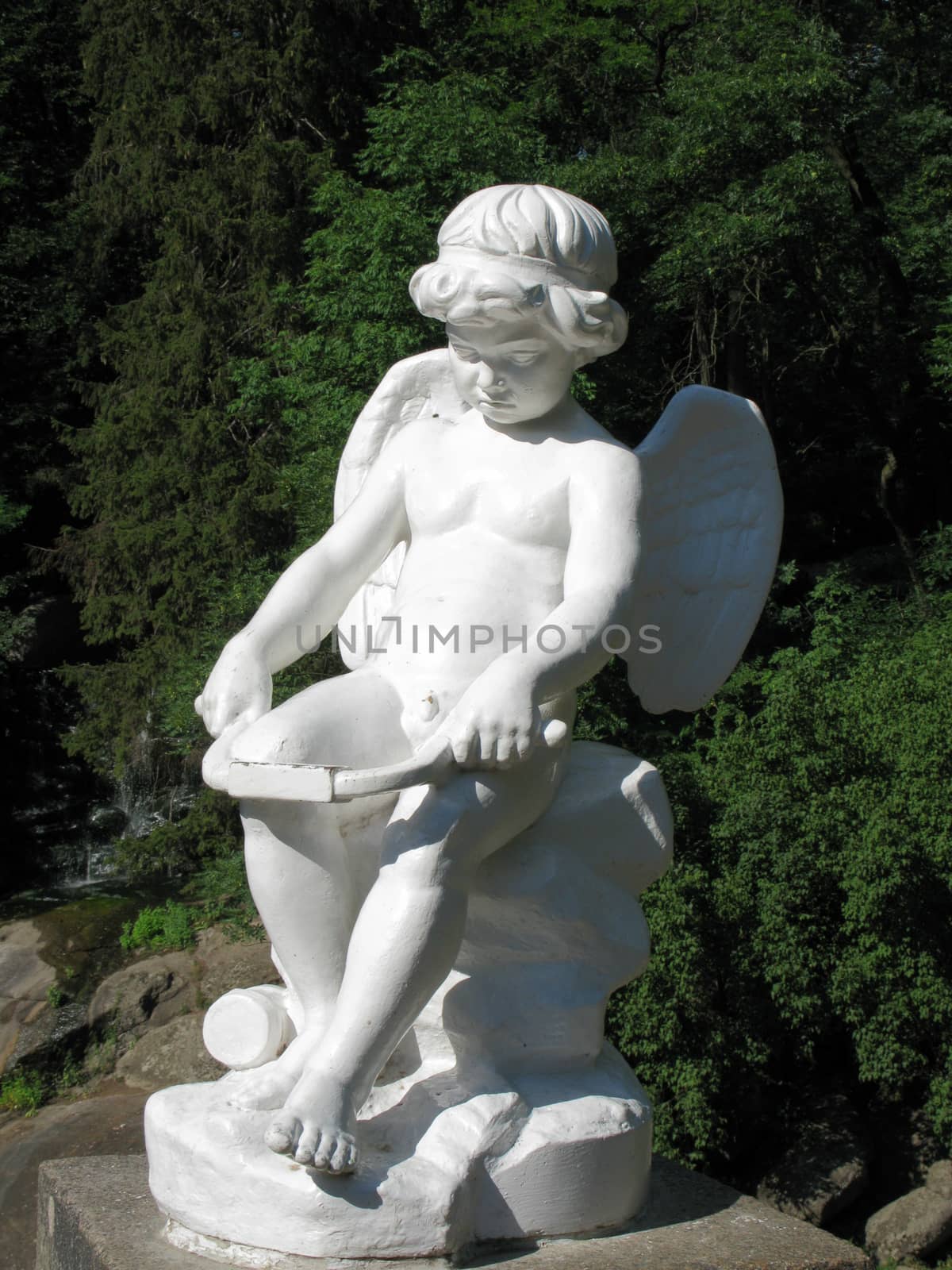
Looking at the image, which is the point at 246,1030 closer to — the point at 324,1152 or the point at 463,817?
the point at 324,1152

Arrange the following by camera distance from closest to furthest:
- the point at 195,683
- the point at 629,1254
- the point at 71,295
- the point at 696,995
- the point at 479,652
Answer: the point at 629,1254
the point at 479,652
the point at 696,995
the point at 195,683
the point at 71,295

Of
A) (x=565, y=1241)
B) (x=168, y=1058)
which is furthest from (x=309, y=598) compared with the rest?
(x=168, y=1058)

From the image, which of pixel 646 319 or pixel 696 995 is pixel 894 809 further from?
pixel 646 319

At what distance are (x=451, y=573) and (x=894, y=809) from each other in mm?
4690

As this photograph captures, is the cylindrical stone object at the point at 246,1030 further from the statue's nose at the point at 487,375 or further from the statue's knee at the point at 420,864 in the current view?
the statue's nose at the point at 487,375

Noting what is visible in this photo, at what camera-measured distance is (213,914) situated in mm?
8883

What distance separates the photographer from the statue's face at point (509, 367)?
2.83 metres

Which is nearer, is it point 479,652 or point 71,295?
point 479,652

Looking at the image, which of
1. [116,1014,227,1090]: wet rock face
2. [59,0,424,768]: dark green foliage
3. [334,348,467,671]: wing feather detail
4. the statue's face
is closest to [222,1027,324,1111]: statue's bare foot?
[334,348,467,671]: wing feather detail

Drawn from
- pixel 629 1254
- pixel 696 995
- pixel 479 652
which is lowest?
pixel 696 995

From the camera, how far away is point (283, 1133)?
215 cm

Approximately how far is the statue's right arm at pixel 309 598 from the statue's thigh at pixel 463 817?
42 cm

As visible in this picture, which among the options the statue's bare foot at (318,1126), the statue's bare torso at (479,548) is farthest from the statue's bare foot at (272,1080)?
the statue's bare torso at (479,548)

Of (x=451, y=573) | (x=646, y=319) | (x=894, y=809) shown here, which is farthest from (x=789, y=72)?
(x=451, y=573)
